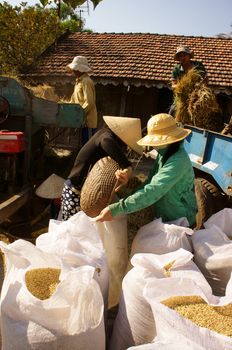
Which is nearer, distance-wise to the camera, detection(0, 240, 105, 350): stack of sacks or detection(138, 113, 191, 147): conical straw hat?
detection(0, 240, 105, 350): stack of sacks

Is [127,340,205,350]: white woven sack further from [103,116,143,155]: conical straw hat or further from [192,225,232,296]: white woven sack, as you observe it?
[103,116,143,155]: conical straw hat

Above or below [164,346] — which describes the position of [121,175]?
above

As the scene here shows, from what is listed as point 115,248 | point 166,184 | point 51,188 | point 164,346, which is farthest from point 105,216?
point 51,188

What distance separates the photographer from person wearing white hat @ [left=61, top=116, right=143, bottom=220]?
2.75 metres

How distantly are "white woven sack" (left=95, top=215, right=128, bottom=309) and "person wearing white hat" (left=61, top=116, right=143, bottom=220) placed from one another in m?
0.40

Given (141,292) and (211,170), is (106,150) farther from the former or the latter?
(211,170)

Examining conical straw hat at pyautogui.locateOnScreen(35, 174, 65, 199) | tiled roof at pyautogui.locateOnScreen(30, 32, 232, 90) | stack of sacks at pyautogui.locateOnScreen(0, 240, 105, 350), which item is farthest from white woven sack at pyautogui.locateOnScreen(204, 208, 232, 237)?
tiled roof at pyautogui.locateOnScreen(30, 32, 232, 90)

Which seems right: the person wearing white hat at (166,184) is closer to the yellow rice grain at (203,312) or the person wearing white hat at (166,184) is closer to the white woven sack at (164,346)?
the yellow rice grain at (203,312)

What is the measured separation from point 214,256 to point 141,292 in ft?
2.02

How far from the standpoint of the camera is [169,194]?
2457 mm

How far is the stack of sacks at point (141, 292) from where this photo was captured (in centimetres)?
196

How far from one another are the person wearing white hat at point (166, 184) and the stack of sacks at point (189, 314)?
63cm

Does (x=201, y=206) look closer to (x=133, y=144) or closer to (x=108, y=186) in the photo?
(x=133, y=144)

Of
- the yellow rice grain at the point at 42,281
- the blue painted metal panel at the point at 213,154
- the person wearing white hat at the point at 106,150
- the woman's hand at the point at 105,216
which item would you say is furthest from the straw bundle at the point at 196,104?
the yellow rice grain at the point at 42,281
